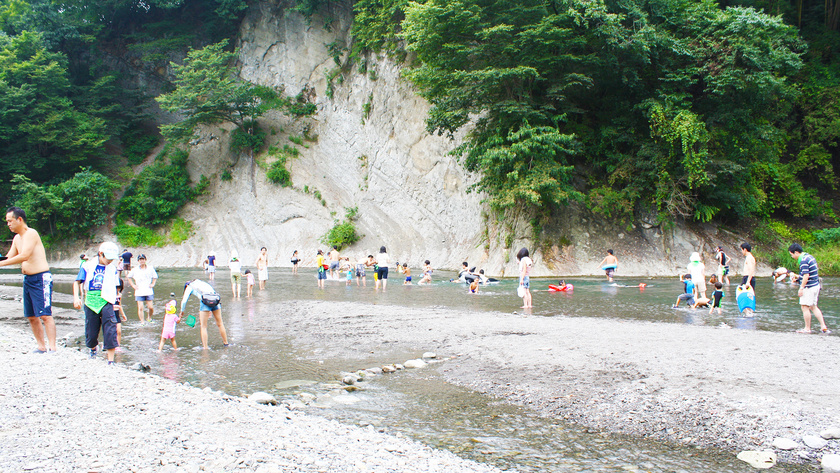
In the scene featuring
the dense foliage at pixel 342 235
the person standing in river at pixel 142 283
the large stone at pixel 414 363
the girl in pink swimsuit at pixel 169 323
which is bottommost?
the large stone at pixel 414 363

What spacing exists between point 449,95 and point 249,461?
68.5 ft

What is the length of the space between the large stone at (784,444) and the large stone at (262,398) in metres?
4.90

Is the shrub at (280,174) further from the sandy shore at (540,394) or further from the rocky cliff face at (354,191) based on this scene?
the sandy shore at (540,394)

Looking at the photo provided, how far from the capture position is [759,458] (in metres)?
4.14

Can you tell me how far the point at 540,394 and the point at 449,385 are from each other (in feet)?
3.87

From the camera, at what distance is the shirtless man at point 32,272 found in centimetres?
668

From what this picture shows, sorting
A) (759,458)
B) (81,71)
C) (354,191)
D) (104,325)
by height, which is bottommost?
(759,458)

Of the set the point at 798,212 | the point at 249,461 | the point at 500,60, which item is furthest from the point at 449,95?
the point at 249,461

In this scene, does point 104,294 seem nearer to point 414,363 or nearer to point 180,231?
point 414,363

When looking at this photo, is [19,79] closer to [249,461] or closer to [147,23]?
[147,23]

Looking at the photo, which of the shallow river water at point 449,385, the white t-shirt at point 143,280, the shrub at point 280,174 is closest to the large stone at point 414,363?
the shallow river water at point 449,385

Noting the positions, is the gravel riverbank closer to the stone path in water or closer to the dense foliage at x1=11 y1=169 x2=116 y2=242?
the stone path in water

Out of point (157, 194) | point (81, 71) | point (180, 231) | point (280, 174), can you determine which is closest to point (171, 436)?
point (280, 174)

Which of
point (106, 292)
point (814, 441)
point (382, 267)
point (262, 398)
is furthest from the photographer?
point (382, 267)
